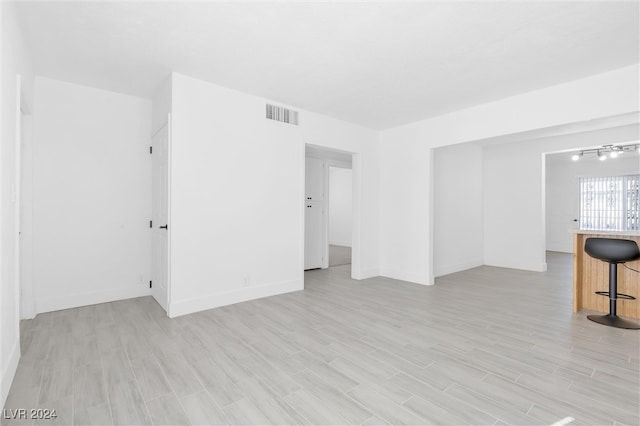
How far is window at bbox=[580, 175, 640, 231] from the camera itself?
25.8ft

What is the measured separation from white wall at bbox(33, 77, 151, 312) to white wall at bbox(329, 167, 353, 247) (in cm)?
727

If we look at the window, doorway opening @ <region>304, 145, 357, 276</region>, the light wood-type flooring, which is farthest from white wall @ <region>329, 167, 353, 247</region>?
the light wood-type flooring

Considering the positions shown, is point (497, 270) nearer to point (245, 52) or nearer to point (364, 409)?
point (364, 409)

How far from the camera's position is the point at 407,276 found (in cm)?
→ 539

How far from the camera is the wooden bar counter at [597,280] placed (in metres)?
3.49

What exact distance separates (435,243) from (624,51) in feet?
12.1

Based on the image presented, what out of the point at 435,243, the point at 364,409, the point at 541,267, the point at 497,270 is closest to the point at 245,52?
the point at 364,409

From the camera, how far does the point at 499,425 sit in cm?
172

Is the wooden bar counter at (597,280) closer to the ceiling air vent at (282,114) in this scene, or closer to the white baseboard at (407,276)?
the white baseboard at (407,276)

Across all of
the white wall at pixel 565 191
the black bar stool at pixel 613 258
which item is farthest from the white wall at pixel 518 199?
the black bar stool at pixel 613 258

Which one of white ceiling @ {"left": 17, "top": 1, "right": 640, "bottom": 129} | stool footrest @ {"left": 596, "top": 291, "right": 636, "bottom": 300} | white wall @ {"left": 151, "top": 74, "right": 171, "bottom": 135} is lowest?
stool footrest @ {"left": 596, "top": 291, "right": 636, "bottom": 300}

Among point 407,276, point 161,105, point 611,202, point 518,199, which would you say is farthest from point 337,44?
point 611,202

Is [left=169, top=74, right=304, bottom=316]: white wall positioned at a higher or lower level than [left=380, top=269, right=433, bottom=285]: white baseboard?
Result: higher

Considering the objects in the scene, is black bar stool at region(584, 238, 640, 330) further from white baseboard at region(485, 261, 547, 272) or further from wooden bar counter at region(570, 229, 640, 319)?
white baseboard at region(485, 261, 547, 272)
